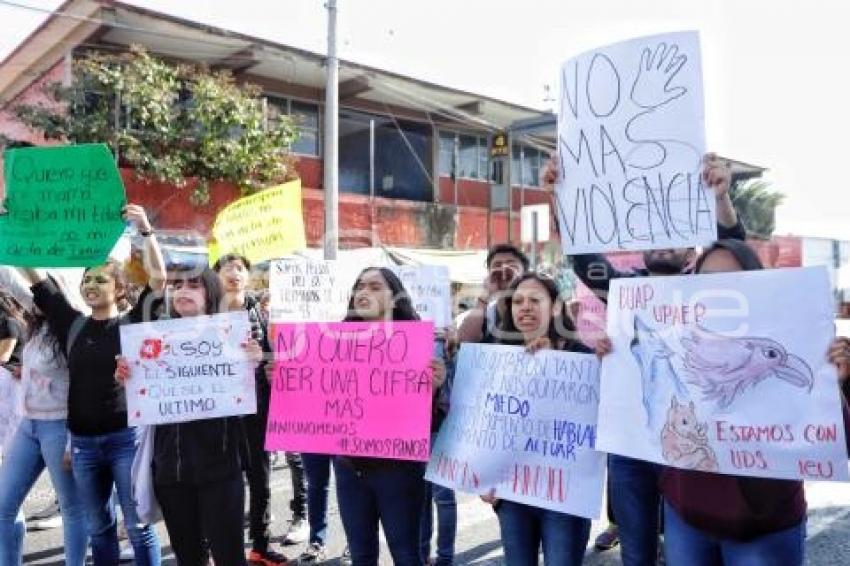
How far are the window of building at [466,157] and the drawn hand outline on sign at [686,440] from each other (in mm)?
17517

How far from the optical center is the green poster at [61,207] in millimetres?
3723

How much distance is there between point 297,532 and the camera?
16.4 ft

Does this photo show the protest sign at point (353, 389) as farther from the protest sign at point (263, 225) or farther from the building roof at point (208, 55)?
the building roof at point (208, 55)

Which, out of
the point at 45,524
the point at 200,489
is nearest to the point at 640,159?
the point at 200,489

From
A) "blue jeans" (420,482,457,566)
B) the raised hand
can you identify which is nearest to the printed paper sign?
"blue jeans" (420,482,457,566)

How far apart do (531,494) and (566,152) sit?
4.60 ft

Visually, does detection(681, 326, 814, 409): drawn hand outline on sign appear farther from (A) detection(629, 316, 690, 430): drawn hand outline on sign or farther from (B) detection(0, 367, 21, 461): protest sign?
(B) detection(0, 367, 21, 461): protest sign

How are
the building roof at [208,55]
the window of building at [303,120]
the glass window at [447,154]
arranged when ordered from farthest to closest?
the glass window at [447,154] < the window of building at [303,120] < the building roof at [208,55]

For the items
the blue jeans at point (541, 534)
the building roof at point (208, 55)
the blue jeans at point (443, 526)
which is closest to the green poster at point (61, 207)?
the blue jeans at point (443, 526)

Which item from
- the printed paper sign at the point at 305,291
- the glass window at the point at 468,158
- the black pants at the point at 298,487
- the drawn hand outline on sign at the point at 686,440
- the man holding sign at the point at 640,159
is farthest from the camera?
the glass window at the point at 468,158

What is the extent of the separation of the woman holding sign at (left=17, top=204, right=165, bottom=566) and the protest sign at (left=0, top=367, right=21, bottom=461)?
703 mm

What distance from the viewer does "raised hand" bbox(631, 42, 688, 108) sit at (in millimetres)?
2779

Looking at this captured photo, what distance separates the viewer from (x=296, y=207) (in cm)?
676

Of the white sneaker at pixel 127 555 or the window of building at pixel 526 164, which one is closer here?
the white sneaker at pixel 127 555
